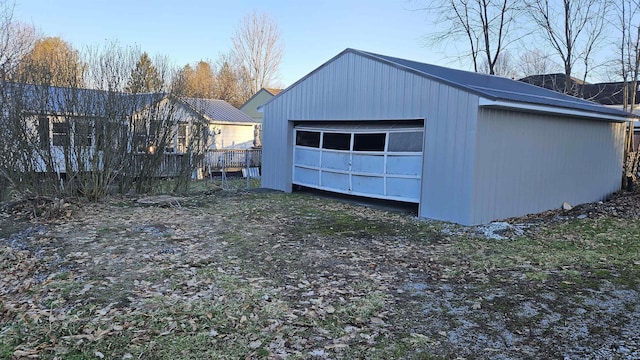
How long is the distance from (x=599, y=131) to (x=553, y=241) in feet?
22.5

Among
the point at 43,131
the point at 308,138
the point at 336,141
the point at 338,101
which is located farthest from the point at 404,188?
the point at 43,131

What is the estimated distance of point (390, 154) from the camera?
1029 cm

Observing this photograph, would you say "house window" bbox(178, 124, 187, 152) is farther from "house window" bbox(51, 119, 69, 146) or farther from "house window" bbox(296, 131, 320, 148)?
"house window" bbox(51, 119, 69, 146)

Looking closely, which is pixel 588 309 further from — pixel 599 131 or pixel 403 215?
pixel 599 131

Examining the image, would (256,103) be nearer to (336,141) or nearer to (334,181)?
(336,141)

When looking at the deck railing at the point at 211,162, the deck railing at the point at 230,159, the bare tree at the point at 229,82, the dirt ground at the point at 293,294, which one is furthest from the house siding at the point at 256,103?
the dirt ground at the point at 293,294

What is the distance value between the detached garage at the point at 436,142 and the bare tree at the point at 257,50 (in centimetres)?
2895

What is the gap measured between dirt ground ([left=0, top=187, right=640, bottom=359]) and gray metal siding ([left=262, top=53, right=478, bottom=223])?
43.1 inches

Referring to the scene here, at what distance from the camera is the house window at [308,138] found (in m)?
12.4

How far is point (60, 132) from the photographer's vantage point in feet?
31.6

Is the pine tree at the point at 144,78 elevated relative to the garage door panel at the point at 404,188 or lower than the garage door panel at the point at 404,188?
elevated

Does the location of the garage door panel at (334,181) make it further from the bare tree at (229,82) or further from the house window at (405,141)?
the bare tree at (229,82)

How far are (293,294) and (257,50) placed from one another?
A: 38.6 meters

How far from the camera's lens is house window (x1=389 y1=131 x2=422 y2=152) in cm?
967
